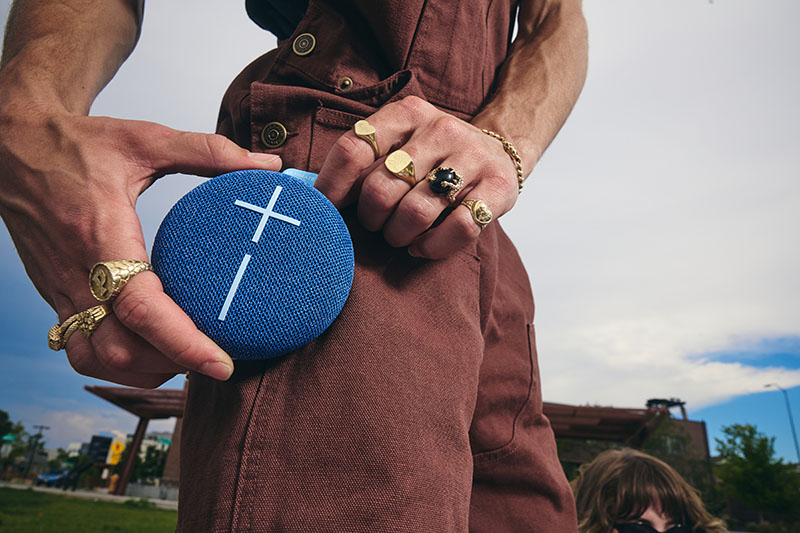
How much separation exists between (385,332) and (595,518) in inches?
121

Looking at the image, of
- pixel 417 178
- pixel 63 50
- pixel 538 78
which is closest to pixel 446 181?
pixel 417 178

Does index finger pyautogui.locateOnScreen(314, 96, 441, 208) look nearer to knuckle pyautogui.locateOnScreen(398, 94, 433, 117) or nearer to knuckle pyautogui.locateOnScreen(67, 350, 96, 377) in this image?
knuckle pyautogui.locateOnScreen(398, 94, 433, 117)

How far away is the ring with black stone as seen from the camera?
89 centimetres

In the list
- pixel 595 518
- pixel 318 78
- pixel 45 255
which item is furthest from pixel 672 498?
pixel 45 255

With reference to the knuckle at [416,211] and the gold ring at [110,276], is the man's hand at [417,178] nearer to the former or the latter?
the knuckle at [416,211]

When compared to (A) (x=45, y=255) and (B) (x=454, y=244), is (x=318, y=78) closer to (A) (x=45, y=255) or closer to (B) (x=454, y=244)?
(B) (x=454, y=244)

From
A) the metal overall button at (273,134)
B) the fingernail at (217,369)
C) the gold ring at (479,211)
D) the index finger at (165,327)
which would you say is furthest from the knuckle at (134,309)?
the gold ring at (479,211)

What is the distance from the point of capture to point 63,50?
3.57 feet

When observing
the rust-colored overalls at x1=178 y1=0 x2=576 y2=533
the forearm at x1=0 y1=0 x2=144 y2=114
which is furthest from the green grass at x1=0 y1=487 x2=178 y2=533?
the forearm at x1=0 y1=0 x2=144 y2=114

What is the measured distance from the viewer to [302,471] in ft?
2.55

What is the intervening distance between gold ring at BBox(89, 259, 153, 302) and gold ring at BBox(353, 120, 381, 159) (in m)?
0.43

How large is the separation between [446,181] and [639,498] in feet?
10.3

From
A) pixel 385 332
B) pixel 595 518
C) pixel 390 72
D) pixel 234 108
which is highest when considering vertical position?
pixel 390 72

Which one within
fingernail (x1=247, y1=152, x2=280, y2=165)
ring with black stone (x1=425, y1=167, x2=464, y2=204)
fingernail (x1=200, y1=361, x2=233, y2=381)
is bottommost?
fingernail (x1=200, y1=361, x2=233, y2=381)
